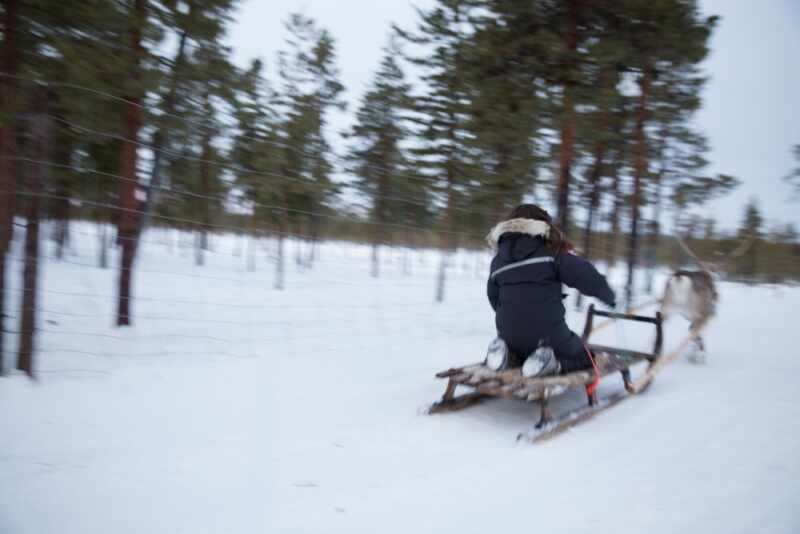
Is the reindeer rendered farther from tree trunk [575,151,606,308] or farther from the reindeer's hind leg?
tree trunk [575,151,606,308]

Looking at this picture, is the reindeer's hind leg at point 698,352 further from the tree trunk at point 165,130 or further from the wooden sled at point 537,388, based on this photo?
the tree trunk at point 165,130

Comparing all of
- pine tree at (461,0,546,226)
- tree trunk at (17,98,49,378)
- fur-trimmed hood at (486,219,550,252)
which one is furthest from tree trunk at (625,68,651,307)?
tree trunk at (17,98,49,378)

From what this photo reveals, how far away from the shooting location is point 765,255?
3456 centimetres

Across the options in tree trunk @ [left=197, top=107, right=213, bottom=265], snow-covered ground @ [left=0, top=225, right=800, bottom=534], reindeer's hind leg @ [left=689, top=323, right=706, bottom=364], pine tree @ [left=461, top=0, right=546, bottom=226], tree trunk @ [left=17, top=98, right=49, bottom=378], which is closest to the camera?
snow-covered ground @ [left=0, top=225, right=800, bottom=534]

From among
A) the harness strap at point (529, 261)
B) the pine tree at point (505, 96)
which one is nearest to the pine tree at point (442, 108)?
the pine tree at point (505, 96)

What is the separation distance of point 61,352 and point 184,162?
4.44 m

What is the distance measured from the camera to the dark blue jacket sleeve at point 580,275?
12.8 feet

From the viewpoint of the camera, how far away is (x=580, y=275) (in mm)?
3916

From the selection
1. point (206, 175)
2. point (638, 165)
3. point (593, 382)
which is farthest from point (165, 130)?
point (638, 165)

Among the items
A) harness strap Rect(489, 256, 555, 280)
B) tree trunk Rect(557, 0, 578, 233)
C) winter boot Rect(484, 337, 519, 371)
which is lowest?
winter boot Rect(484, 337, 519, 371)

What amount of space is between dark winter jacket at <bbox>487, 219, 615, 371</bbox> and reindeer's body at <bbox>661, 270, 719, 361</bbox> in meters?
3.77

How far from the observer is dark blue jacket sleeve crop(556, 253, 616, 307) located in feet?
12.8

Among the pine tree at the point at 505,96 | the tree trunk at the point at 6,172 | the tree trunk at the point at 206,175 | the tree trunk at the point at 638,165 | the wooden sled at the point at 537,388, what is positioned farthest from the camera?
the tree trunk at the point at 638,165

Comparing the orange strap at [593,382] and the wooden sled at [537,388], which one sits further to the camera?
the orange strap at [593,382]
